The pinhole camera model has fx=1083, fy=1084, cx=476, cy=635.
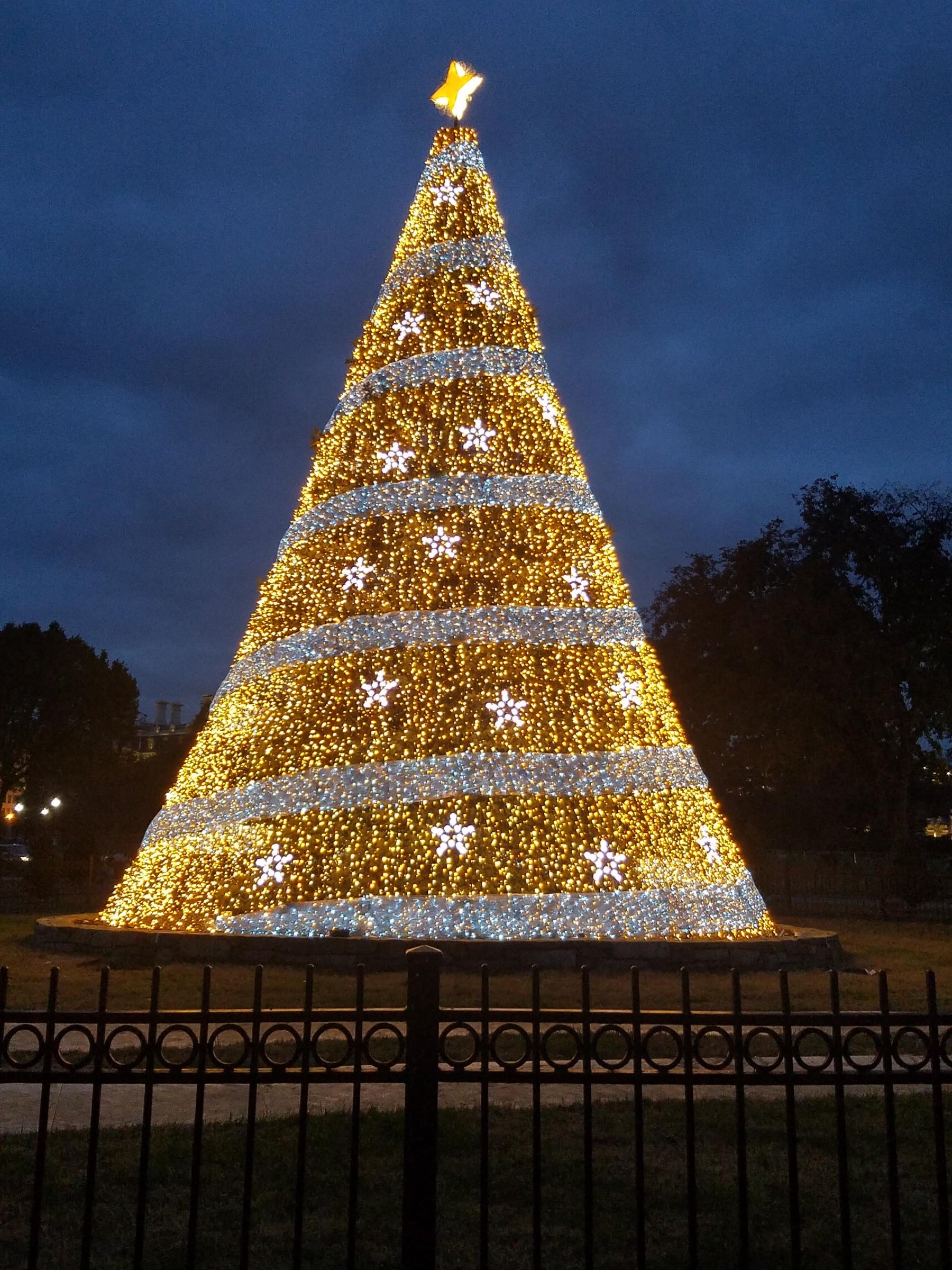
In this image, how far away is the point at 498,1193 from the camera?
5184 millimetres

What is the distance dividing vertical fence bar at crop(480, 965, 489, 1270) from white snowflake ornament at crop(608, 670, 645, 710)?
30.4 feet

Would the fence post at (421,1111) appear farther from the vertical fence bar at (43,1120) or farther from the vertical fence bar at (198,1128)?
the vertical fence bar at (43,1120)

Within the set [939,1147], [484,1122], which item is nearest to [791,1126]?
[939,1147]

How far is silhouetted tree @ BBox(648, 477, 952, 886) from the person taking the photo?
2867 cm

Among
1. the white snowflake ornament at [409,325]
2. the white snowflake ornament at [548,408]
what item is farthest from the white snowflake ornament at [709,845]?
the white snowflake ornament at [409,325]

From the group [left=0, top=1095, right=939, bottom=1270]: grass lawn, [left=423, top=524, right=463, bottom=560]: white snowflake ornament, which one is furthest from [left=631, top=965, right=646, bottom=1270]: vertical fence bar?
[left=423, top=524, right=463, bottom=560]: white snowflake ornament

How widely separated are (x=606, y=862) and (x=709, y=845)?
5.08ft

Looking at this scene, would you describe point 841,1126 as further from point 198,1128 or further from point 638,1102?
point 198,1128

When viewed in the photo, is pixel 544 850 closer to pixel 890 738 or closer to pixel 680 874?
pixel 680 874

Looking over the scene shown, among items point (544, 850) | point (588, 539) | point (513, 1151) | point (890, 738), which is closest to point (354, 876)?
point (544, 850)

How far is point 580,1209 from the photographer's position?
501 centimetres

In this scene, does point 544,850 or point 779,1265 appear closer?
point 779,1265

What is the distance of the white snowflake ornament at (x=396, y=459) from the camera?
14023 millimetres

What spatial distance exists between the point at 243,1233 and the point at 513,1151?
2.37m
